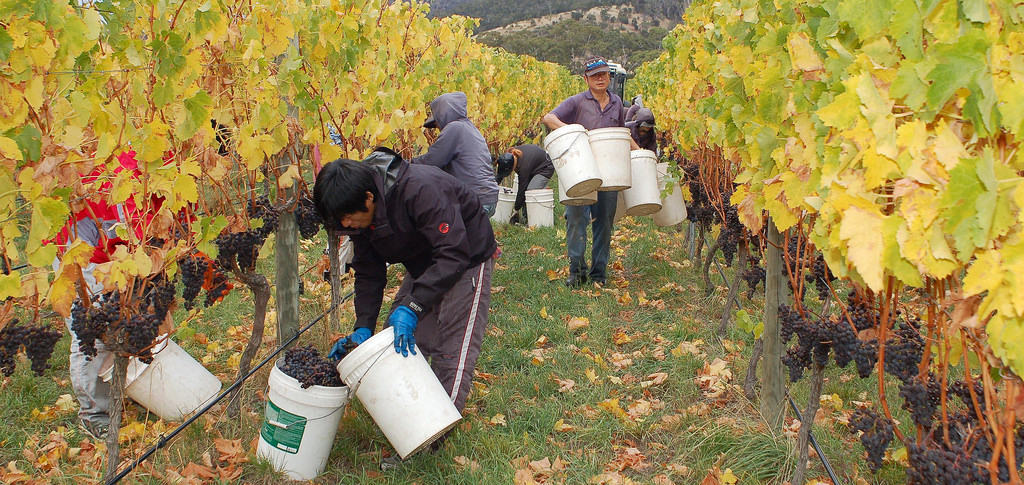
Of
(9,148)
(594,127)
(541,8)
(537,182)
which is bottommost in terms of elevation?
(537,182)

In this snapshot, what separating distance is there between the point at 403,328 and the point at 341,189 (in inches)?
23.3

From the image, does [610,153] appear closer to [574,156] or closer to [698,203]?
[574,156]

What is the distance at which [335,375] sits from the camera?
285cm

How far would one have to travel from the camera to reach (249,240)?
3260 millimetres

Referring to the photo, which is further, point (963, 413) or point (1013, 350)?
point (963, 413)

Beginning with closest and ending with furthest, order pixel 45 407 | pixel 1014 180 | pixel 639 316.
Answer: pixel 1014 180, pixel 45 407, pixel 639 316

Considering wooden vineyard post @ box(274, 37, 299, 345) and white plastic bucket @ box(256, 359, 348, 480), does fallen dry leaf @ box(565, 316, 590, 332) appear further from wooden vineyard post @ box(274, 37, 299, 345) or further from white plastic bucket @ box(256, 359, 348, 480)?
white plastic bucket @ box(256, 359, 348, 480)

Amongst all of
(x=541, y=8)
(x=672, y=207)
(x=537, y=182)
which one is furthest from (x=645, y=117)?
(x=541, y=8)

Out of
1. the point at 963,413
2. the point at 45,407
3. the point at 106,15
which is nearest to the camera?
the point at 963,413

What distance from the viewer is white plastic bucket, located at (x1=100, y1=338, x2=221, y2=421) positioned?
330 centimetres

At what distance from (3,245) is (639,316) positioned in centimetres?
378

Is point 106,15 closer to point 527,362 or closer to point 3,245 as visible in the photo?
point 3,245

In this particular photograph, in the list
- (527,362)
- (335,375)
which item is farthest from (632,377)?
(335,375)

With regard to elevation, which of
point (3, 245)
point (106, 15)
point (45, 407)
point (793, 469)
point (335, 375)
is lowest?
point (45, 407)
